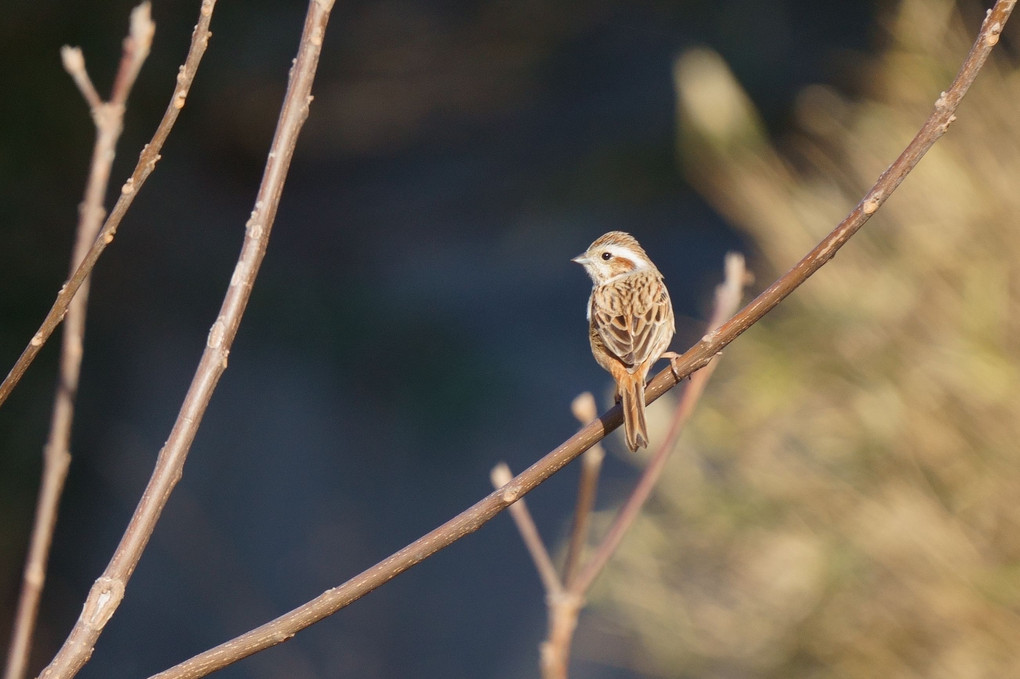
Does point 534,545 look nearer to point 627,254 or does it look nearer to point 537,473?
point 537,473

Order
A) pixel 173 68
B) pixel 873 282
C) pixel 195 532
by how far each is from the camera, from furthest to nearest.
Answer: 1. pixel 195 532
2. pixel 173 68
3. pixel 873 282

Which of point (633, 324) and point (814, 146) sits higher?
point (814, 146)

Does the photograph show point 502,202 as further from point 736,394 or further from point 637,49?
point 736,394

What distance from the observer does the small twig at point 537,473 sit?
3.38ft

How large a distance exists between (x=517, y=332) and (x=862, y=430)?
12.9 ft

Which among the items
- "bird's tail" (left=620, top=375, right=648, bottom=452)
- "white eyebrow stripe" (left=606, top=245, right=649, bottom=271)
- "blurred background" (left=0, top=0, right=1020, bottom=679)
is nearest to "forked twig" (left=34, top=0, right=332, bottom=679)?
"bird's tail" (left=620, top=375, right=648, bottom=452)

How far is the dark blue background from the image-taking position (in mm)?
5043

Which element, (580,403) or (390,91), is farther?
(390,91)

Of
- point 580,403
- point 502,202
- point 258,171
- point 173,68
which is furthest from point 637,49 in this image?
point 580,403

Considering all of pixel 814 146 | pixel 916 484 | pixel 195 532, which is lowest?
pixel 916 484

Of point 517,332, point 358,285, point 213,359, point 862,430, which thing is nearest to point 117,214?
point 213,359

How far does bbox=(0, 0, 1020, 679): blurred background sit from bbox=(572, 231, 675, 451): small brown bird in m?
0.72

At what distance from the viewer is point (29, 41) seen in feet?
15.4

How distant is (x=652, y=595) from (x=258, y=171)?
440 cm
